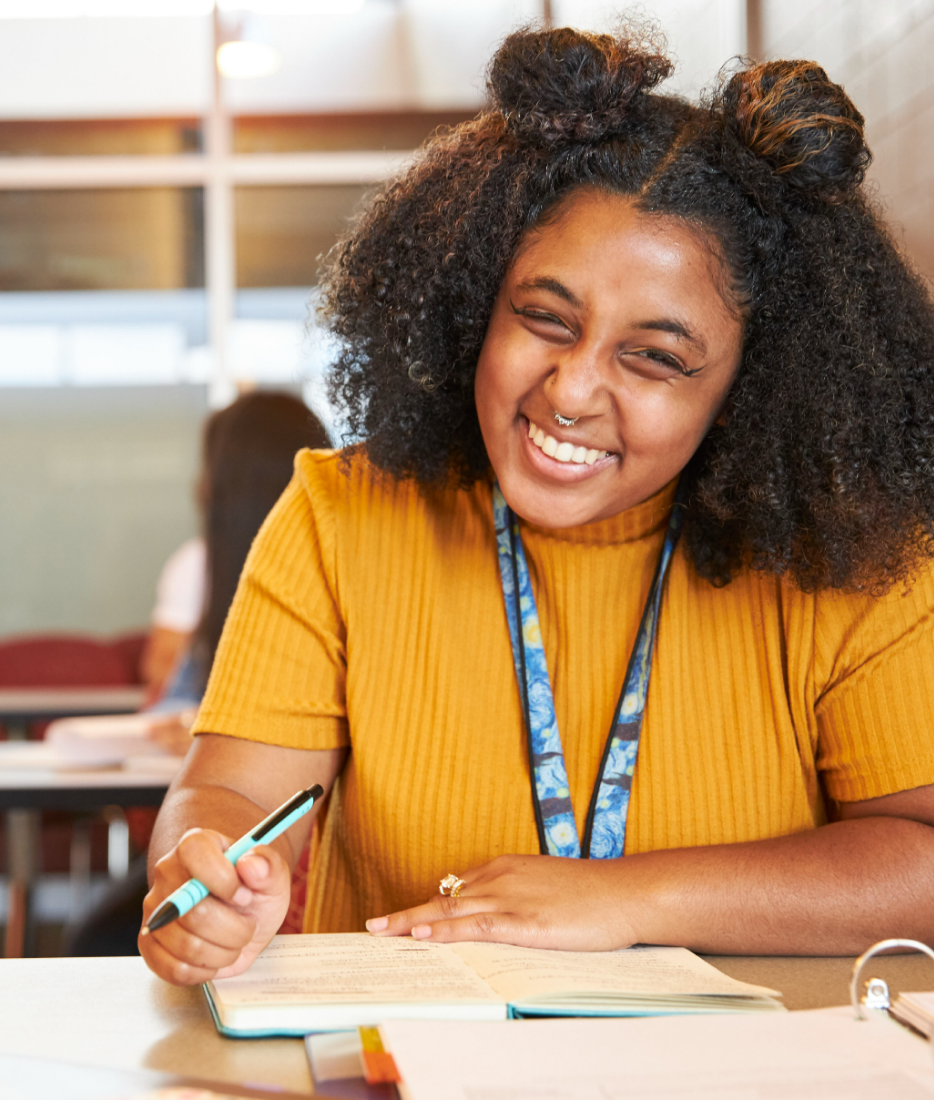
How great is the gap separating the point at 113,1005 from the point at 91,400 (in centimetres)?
519

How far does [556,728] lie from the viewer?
4.14 feet

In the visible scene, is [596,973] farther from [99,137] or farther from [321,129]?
[99,137]

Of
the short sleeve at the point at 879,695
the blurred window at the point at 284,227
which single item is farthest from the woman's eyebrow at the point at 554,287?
the blurred window at the point at 284,227

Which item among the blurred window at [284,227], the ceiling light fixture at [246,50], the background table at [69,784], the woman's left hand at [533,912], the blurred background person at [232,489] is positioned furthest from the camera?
the blurred window at [284,227]

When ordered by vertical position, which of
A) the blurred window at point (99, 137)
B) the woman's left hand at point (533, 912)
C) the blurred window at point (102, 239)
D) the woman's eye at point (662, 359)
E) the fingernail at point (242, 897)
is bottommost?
the woman's left hand at point (533, 912)

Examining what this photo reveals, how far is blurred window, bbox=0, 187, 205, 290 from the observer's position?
577 centimetres

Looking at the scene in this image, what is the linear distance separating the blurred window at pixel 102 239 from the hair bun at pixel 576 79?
16.2ft

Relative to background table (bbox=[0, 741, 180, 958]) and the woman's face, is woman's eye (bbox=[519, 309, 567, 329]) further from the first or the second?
background table (bbox=[0, 741, 180, 958])

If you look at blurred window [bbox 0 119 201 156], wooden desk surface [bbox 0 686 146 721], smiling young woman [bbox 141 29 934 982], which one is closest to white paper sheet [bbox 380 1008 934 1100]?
smiling young woman [bbox 141 29 934 982]

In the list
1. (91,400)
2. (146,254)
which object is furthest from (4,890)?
(146,254)

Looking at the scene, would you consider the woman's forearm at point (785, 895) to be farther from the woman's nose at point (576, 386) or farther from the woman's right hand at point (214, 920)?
the woman's nose at point (576, 386)

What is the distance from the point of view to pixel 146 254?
590 centimetres

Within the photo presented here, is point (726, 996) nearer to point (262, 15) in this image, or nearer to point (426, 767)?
point (426, 767)

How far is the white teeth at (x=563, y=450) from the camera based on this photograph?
1234 millimetres
